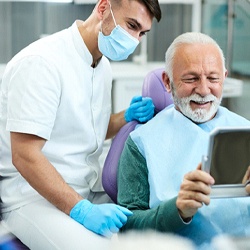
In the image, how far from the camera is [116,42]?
6.97 ft

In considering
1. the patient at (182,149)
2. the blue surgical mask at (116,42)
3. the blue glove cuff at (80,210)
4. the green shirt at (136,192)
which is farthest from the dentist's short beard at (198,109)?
the blue glove cuff at (80,210)

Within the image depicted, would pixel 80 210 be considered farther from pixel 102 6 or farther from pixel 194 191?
pixel 102 6

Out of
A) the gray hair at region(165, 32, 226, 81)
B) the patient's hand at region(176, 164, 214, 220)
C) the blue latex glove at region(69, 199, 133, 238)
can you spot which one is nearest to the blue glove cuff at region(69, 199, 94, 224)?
the blue latex glove at region(69, 199, 133, 238)

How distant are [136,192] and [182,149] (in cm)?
21

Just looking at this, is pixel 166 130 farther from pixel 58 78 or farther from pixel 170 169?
pixel 58 78

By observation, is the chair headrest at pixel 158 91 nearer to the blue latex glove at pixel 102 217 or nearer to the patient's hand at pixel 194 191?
the blue latex glove at pixel 102 217

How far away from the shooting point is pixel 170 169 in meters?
1.85

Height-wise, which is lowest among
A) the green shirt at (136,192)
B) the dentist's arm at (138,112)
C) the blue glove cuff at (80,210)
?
the blue glove cuff at (80,210)

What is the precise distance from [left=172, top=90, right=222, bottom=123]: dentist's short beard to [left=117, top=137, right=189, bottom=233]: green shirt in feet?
0.67

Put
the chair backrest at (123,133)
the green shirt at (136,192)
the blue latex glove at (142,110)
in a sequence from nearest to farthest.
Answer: the green shirt at (136,192) → the chair backrest at (123,133) → the blue latex glove at (142,110)

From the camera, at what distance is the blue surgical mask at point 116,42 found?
209cm

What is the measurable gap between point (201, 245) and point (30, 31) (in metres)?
3.12

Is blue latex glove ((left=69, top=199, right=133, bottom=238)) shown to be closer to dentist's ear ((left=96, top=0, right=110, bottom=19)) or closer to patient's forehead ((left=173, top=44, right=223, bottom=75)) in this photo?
patient's forehead ((left=173, top=44, right=223, bottom=75))

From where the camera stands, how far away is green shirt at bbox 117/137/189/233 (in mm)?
1701
